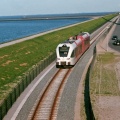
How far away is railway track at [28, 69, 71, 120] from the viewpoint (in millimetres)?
22931

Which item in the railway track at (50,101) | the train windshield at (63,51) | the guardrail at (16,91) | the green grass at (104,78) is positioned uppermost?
the train windshield at (63,51)

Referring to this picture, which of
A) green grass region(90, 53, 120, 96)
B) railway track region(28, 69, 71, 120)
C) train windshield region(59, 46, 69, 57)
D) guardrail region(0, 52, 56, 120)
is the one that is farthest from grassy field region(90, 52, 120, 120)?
guardrail region(0, 52, 56, 120)

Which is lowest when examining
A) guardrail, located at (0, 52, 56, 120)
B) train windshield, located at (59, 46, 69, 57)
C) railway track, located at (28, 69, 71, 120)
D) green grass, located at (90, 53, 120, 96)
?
green grass, located at (90, 53, 120, 96)

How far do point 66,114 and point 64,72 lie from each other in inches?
600

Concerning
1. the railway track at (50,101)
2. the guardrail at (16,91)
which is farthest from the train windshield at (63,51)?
the railway track at (50,101)

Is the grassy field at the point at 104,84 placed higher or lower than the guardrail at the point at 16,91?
lower

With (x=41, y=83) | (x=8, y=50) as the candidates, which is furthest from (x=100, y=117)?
(x=8, y=50)

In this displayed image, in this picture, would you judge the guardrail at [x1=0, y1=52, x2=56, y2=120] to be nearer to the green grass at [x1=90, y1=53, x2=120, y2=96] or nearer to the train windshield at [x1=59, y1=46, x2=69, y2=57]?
the train windshield at [x1=59, y1=46, x2=69, y2=57]

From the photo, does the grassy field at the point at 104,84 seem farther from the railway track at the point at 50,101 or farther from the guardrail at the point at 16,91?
the guardrail at the point at 16,91

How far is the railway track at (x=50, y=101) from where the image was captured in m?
22.9

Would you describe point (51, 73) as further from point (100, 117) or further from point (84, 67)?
point (100, 117)

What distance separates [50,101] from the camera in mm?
26422

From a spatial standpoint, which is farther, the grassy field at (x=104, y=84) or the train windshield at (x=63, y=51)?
the train windshield at (x=63, y=51)

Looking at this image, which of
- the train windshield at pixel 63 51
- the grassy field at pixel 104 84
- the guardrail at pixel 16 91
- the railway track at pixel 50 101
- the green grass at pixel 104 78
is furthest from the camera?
the train windshield at pixel 63 51
